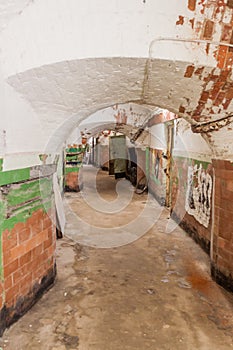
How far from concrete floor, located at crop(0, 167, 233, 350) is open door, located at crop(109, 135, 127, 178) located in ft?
26.0

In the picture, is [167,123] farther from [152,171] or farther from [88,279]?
[88,279]

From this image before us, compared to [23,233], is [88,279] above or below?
below

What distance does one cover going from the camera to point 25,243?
2.62m

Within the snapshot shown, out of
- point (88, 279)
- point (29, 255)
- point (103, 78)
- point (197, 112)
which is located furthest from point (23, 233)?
point (197, 112)

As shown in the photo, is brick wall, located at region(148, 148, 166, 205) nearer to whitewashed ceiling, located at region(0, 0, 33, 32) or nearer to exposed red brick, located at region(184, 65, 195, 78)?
exposed red brick, located at region(184, 65, 195, 78)

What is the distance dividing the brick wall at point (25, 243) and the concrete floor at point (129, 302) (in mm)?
159

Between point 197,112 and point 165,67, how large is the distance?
0.87m

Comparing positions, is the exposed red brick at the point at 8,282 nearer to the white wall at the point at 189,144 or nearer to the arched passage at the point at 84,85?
the arched passage at the point at 84,85

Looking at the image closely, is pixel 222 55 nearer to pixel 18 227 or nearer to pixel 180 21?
pixel 180 21

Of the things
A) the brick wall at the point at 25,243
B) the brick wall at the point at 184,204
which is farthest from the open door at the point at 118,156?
the brick wall at the point at 25,243

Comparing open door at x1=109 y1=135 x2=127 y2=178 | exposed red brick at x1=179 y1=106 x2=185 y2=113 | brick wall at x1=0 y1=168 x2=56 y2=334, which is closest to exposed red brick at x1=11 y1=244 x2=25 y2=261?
brick wall at x1=0 y1=168 x2=56 y2=334

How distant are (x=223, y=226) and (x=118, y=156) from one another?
32.4 feet

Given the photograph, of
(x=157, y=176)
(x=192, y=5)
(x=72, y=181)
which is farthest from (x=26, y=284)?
(x=72, y=181)

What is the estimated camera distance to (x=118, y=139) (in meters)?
13.1
